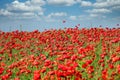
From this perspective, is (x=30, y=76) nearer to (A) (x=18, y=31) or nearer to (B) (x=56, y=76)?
(B) (x=56, y=76)

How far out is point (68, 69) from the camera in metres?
5.21

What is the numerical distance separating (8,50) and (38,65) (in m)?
3.07

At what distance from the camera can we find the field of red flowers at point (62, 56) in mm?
5727

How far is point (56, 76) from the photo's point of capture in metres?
5.34

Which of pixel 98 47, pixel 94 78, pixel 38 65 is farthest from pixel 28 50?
pixel 94 78

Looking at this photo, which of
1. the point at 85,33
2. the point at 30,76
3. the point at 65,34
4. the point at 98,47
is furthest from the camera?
the point at 65,34

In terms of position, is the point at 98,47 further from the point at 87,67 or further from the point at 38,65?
the point at 87,67

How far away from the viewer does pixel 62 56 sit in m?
7.26

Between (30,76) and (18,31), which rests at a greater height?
(18,31)

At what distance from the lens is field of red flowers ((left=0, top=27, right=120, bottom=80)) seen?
5727 millimetres

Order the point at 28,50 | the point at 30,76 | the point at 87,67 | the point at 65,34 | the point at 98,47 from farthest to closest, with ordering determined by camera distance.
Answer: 1. the point at 65,34
2. the point at 28,50
3. the point at 98,47
4. the point at 30,76
5. the point at 87,67

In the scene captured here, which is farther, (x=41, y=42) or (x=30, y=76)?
(x=41, y=42)

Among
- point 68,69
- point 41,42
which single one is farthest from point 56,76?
point 41,42

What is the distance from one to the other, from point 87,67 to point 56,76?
964 mm
